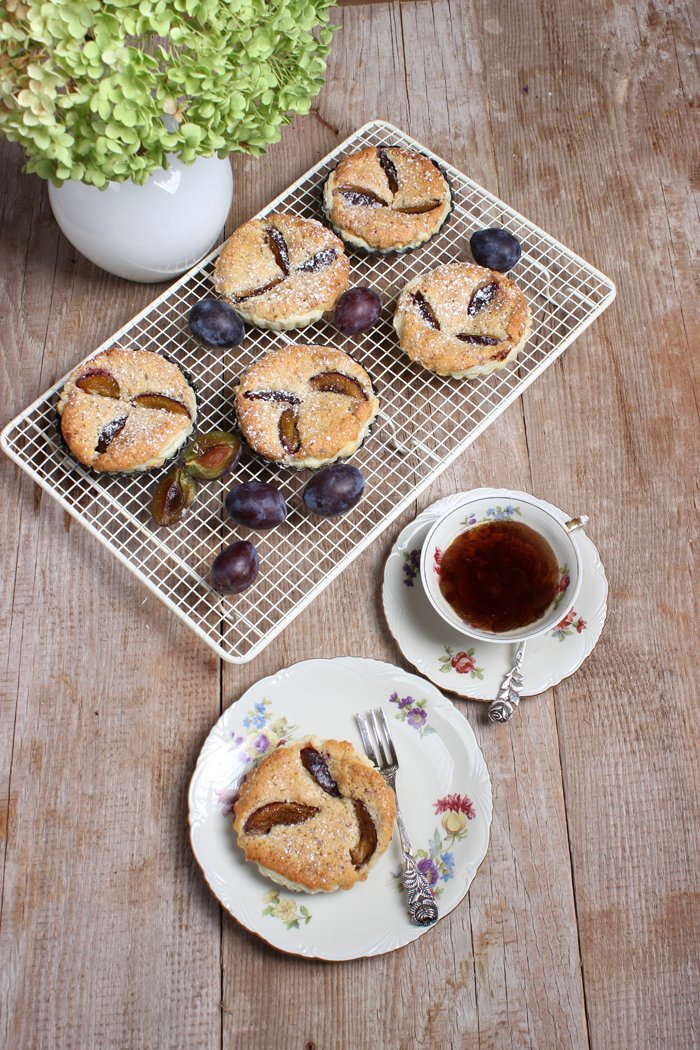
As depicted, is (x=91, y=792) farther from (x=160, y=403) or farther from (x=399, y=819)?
(x=160, y=403)

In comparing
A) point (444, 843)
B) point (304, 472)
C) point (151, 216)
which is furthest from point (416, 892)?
point (151, 216)

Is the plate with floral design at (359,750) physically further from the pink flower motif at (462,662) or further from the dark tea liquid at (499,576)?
the dark tea liquid at (499,576)

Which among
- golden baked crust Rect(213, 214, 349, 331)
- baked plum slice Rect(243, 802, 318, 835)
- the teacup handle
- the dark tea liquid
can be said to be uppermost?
golden baked crust Rect(213, 214, 349, 331)

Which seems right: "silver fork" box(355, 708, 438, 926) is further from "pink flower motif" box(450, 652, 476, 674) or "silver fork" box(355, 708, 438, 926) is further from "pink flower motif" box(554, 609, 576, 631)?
"pink flower motif" box(554, 609, 576, 631)

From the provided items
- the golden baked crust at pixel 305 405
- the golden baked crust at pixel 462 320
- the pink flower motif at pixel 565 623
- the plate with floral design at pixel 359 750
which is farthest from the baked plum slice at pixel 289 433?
the pink flower motif at pixel 565 623

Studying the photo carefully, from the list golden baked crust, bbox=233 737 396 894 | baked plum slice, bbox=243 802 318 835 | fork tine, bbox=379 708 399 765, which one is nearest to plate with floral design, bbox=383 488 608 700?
fork tine, bbox=379 708 399 765

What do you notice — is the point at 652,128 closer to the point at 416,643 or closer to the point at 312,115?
the point at 312,115

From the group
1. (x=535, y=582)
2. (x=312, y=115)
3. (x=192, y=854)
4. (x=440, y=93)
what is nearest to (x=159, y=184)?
(x=312, y=115)

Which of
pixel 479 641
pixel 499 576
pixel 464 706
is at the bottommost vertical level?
pixel 464 706
